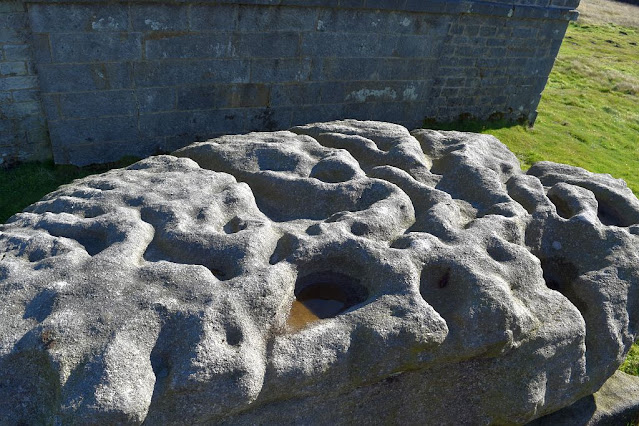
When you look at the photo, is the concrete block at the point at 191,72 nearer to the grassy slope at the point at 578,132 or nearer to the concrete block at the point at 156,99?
the concrete block at the point at 156,99

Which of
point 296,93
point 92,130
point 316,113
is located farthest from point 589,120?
point 92,130

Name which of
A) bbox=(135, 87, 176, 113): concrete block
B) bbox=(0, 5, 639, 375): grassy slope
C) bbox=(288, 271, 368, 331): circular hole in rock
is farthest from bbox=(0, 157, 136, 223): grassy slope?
bbox=(288, 271, 368, 331): circular hole in rock

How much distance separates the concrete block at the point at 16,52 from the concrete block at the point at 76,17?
0.28 meters

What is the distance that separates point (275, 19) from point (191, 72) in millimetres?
1142

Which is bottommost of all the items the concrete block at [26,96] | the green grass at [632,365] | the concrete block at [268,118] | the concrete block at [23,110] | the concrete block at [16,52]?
the green grass at [632,365]

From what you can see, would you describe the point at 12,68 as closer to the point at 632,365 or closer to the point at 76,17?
the point at 76,17

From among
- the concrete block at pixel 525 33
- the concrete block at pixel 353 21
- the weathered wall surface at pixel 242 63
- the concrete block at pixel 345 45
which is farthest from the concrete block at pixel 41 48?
the concrete block at pixel 525 33

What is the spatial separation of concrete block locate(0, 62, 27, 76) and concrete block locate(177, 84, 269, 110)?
4.95ft

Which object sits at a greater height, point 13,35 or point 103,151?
point 13,35

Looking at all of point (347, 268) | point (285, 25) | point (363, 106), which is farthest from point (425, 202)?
point (363, 106)

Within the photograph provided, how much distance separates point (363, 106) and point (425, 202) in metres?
4.32

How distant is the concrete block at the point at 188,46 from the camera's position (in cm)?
532

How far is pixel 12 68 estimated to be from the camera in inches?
194

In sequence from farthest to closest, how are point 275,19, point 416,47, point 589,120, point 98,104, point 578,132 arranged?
point 589,120 → point 578,132 → point 416,47 → point 275,19 → point 98,104
